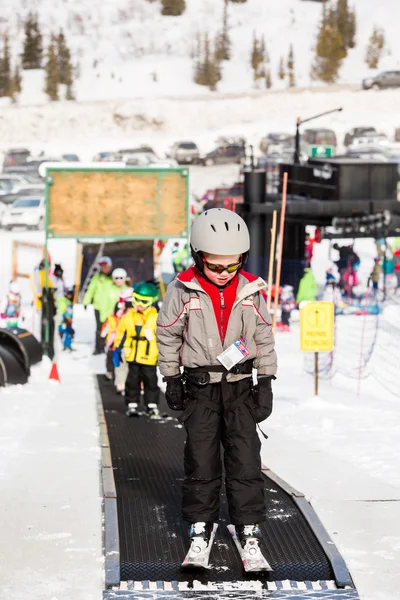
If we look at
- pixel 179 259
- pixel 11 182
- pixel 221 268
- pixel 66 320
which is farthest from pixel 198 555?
pixel 11 182

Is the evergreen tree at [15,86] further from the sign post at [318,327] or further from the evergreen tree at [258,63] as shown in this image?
the sign post at [318,327]

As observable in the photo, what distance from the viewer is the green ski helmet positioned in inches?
435

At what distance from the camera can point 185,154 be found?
6225 centimetres

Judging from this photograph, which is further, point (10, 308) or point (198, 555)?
point (10, 308)

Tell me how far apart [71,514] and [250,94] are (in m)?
90.7

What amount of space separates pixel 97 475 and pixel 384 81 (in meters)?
85.9

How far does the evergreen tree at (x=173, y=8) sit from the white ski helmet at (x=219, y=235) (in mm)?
176759

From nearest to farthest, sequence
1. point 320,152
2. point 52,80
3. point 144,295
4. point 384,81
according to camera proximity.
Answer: point 144,295 < point 320,152 < point 384,81 < point 52,80

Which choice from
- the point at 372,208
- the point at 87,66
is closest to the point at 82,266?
the point at 372,208

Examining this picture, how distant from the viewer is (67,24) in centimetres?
17438

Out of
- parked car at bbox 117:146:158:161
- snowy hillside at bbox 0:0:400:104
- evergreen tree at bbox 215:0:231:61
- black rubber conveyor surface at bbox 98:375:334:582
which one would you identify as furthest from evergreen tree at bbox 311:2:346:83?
black rubber conveyor surface at bbox 98:375:334:582

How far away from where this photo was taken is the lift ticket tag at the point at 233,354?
213 inches

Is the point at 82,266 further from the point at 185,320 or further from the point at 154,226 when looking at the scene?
the point at 185,320

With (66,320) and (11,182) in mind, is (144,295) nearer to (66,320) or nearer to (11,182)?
(66,320)
